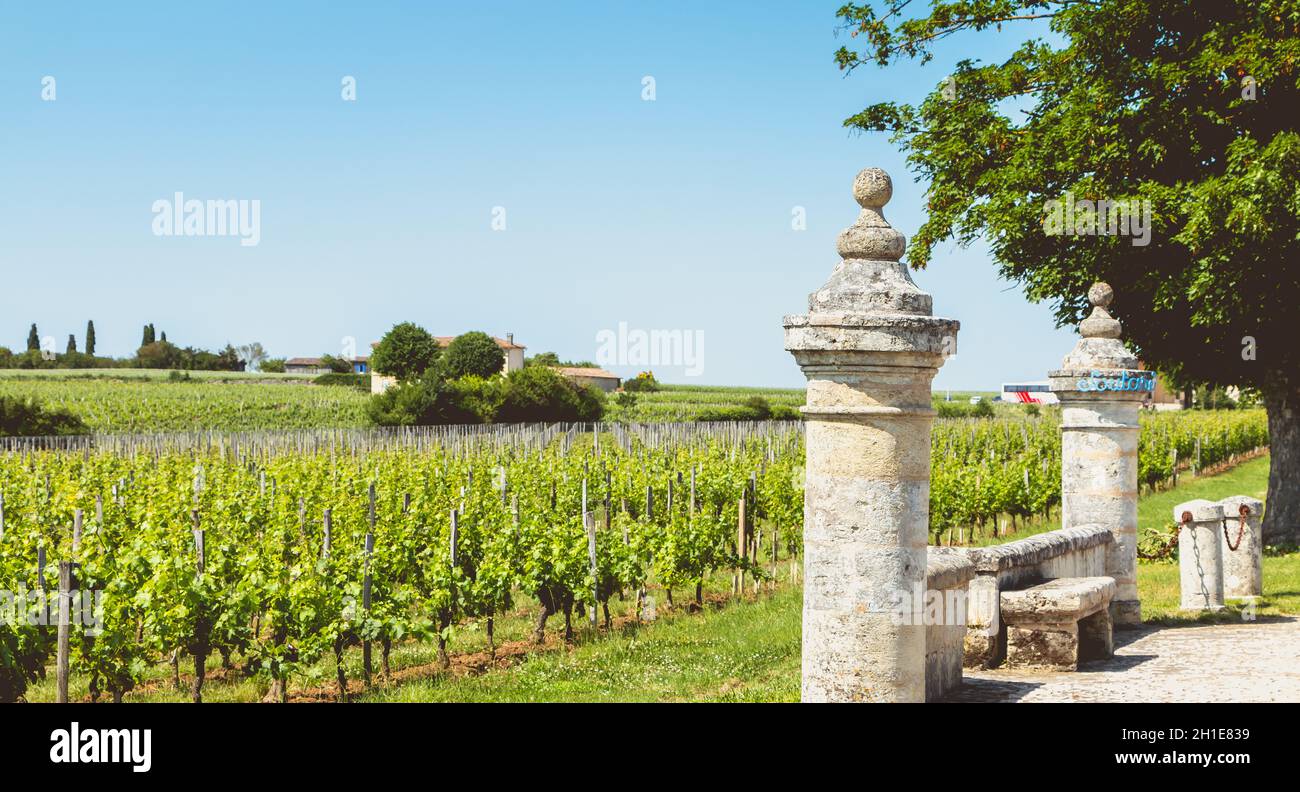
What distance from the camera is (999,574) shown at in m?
7.85

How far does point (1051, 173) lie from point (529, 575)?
991 centimetres

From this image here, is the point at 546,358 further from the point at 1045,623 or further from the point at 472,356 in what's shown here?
the point at 1045,623

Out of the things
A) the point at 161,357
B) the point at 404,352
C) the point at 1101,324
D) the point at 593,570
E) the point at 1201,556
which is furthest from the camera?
the point at 161,357

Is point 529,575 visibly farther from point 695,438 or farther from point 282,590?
point 695,438

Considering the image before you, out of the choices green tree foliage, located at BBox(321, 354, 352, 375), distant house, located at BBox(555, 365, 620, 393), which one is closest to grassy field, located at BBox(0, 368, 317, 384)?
green tree foliage, located at BBox(321, 354, 352, 375)

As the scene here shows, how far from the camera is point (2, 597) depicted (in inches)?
377

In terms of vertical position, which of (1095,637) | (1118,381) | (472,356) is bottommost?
(1095,637)

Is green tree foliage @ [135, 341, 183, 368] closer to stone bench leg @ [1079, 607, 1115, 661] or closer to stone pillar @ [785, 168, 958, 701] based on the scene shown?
stone bench leg @ [1079, 607, 1115, 661]

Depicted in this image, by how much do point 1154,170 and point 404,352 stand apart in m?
59.7

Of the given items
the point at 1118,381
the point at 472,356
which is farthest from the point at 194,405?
the point at 1118,381

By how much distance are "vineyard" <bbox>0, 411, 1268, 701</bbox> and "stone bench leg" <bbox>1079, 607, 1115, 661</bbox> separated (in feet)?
17.7

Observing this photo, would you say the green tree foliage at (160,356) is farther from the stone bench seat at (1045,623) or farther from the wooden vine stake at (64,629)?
the stone bench seat at (1045,623)

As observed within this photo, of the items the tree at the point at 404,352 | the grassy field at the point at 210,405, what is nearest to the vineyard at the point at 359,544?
the grassy field at the point at 210,405
